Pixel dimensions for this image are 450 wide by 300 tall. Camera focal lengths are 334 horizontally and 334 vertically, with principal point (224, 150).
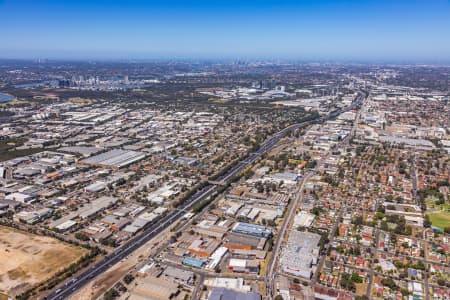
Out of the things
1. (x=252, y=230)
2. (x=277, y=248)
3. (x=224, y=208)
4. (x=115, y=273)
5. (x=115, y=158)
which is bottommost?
(x=115, y=273)

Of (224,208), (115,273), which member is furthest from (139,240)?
(224,208)

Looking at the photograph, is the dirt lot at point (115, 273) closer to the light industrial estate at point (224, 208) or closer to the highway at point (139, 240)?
the light industrial estate at point (224, 208)

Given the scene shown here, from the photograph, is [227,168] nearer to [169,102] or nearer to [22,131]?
[22,131]

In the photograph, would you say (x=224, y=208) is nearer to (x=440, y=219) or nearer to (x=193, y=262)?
(x=193, y=262)

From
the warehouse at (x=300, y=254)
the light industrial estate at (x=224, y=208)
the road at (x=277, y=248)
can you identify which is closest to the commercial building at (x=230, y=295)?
the light industrial estate at (x=224, y=208)

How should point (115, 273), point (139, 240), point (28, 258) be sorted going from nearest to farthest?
point (115, 273), point (28, 258), point (139, 240)

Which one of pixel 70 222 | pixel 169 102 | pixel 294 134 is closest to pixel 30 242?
pixel 70 222
